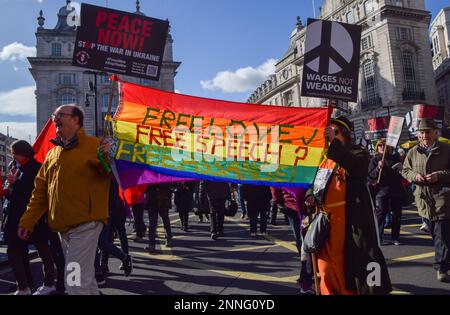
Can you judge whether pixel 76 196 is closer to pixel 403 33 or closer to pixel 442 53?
pixel 403 33

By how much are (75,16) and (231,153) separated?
2625 inches

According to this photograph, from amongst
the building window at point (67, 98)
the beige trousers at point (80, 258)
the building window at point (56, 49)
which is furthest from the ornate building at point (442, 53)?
the beige trousers at point (80, 258)

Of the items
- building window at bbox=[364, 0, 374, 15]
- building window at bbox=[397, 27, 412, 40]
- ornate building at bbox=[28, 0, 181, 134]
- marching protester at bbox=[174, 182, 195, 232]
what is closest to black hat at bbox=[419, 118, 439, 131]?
marching protester at bbox=[174, 182, 195, 232]

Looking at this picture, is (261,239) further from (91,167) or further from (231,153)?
(91,167)

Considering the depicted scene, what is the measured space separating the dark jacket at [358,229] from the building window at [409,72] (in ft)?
153

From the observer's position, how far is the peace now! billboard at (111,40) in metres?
5.25

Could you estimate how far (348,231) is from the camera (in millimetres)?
3191

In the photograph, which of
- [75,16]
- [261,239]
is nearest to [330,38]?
[261,239]

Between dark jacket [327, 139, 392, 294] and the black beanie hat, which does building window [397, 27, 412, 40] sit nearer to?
dark jacket [327, 139, 392, 294]

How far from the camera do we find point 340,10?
51.2m

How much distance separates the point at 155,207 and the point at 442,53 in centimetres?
6840

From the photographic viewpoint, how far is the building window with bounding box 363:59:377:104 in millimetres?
46031

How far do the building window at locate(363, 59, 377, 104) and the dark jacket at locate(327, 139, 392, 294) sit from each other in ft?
151
